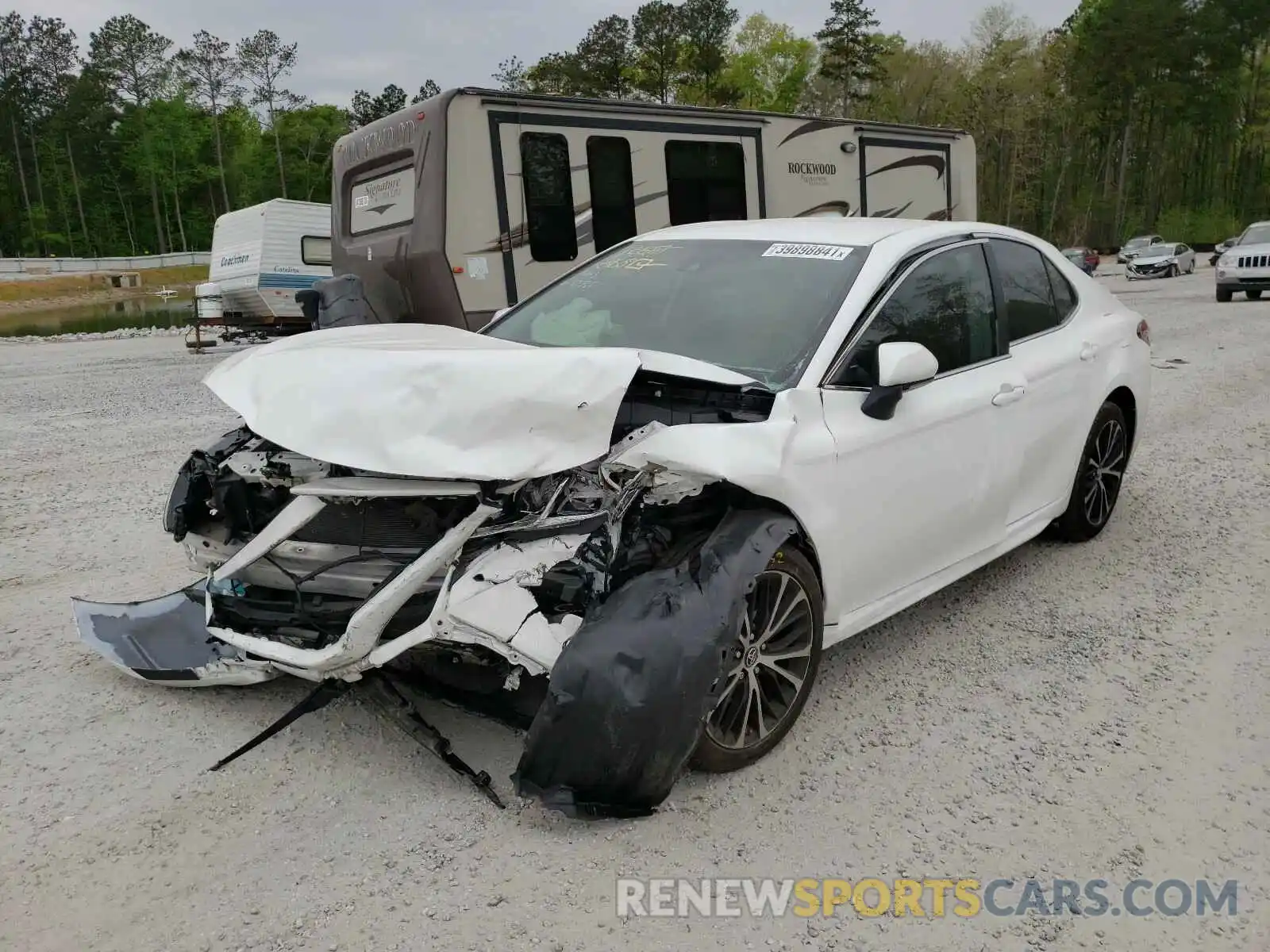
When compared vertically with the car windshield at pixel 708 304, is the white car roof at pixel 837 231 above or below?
above

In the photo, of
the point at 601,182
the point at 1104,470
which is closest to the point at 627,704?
the point at 1104,470

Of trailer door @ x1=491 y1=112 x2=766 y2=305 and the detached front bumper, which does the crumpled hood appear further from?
trailer door @ x1=491 y1=112 x2=766 y2=305

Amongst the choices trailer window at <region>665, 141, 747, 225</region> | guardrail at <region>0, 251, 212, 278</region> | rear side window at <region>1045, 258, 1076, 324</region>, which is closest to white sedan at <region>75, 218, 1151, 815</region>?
rear side window at <region>1045, 258, 1076, 324</region>

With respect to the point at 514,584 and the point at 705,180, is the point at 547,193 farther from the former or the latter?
the point at 514,584

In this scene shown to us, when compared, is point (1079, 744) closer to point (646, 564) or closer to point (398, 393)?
point (646, 564)

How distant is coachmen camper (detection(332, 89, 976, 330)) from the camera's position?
33.4ft

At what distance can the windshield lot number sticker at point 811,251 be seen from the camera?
12.8 ft

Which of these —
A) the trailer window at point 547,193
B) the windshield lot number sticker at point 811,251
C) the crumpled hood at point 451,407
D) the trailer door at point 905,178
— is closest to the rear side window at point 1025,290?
the windshield lot number sticker at point 811,251

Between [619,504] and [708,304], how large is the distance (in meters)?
1.21

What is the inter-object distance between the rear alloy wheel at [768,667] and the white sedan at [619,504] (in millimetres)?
10

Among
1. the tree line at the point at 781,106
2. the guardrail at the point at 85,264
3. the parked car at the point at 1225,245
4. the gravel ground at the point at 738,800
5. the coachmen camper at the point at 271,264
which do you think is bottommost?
the gravel ground at the point at 738,800

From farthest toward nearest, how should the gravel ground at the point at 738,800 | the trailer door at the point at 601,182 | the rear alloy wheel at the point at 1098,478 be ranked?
the trailer door at the point at 601,182 < the rear alloy wheel at the point at 1098,478 < the gravel ground at the point at 738,800

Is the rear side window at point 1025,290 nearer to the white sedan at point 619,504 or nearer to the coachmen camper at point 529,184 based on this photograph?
the white sedan at point 619,504

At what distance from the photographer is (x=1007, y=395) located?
13.5 ft
